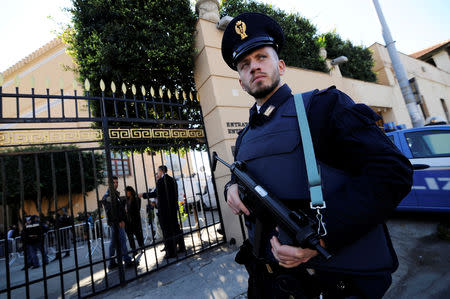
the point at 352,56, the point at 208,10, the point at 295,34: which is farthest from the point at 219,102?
the point at 352,56

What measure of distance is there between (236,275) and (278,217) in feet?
7.66

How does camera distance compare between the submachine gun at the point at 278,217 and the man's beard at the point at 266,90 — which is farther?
the man's beard at the point at 266,90

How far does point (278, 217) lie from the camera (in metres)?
0.94

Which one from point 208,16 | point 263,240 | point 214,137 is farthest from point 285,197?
point 208,16

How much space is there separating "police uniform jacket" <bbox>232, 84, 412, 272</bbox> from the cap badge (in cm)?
68

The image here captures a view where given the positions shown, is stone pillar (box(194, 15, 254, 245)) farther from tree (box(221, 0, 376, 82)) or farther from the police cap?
tree (box(221, 0, 376, 82))

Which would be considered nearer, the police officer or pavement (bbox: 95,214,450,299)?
the police officer

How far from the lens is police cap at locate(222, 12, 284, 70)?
1.42m

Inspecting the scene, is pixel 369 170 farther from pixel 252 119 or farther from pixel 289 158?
pixel 252 119

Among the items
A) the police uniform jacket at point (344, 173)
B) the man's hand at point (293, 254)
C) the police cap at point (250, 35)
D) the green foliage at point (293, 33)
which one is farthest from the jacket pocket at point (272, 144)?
the green foliage at point (293, 33)

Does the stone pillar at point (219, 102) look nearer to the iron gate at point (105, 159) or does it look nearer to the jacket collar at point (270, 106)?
the iron gate at point (105, 159)

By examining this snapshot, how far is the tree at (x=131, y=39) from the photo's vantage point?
12.5 feet

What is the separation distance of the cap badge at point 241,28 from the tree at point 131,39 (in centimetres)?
241

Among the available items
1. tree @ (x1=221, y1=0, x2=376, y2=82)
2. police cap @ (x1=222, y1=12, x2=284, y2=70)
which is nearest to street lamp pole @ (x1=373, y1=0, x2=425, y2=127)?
tree @ (x1=221, y1=0, x2=376, y2=82)
